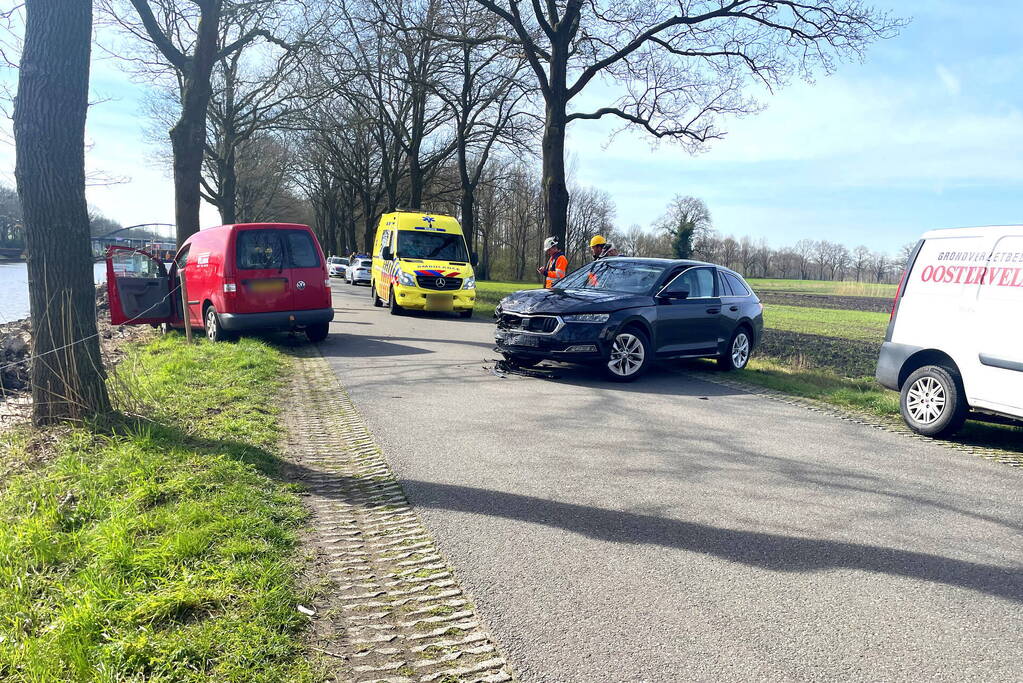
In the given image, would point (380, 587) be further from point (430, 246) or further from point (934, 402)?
point (430, 246)

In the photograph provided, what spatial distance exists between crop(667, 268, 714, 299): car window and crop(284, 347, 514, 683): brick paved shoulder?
6018mm

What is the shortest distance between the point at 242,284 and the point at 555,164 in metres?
9.97

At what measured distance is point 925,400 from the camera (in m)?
7.47

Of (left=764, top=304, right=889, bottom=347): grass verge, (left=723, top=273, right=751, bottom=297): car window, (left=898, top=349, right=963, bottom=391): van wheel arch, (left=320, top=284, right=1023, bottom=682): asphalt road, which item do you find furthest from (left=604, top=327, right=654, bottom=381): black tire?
(left=764, top=304, right=889, bottom=347): grass verge

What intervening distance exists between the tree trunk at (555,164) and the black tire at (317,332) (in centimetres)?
785

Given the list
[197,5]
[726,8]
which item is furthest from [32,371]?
[726,8]

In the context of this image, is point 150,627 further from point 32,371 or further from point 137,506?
point 32,371

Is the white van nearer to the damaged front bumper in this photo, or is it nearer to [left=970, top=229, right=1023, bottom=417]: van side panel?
[left=970, top=229, right=1023, bottom=417]: van side panel

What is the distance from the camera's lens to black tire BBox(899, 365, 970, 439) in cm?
712

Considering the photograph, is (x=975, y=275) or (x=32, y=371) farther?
(x=975, y=275)

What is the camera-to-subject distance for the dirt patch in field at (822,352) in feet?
44.1

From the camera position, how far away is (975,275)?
23.1 feet

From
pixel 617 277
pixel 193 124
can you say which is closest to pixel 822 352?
pixel 617 277

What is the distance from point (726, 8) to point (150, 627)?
63.2ft
